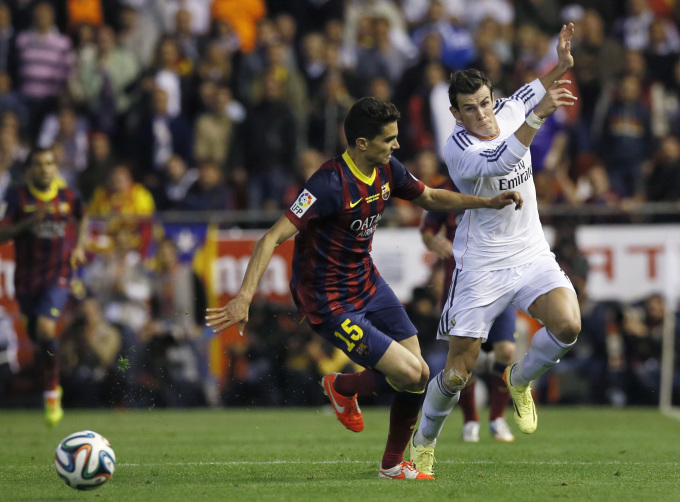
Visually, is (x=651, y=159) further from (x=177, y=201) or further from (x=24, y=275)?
(x=24, y=275)

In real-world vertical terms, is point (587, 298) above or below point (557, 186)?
below

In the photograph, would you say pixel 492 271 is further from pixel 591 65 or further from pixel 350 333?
pixel 591 65

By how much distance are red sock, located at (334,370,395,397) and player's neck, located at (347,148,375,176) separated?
61.3 inches

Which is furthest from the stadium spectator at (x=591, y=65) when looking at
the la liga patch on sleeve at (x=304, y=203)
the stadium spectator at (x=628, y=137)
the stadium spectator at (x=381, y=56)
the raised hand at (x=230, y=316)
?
the raised hand at (x=230, y=316)

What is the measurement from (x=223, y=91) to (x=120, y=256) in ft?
11.5

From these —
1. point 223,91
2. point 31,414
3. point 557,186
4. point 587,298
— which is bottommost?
point 31,414

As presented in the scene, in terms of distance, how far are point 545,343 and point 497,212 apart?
3.60 ft

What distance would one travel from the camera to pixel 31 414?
1529 cm

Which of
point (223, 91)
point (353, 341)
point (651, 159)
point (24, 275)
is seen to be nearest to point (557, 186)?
point (651, 159)

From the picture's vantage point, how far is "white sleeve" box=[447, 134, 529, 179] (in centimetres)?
798

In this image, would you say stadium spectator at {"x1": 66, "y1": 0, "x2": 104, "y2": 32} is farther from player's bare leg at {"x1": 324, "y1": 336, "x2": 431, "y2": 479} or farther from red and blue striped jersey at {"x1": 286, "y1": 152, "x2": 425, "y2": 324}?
player's bare leg at {"x1": 324, "y1": 336, "x2": 431, "y2": 479}

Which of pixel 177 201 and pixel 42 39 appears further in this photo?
pixel 42 39

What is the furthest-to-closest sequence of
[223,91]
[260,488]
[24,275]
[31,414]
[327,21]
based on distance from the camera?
1. [327,21]
2. [223,91]
3. [31,414]
4. [24,275]
5. [260,488]

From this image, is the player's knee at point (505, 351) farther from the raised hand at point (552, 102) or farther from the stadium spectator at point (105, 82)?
the stadium spectator at point (105, 82)
